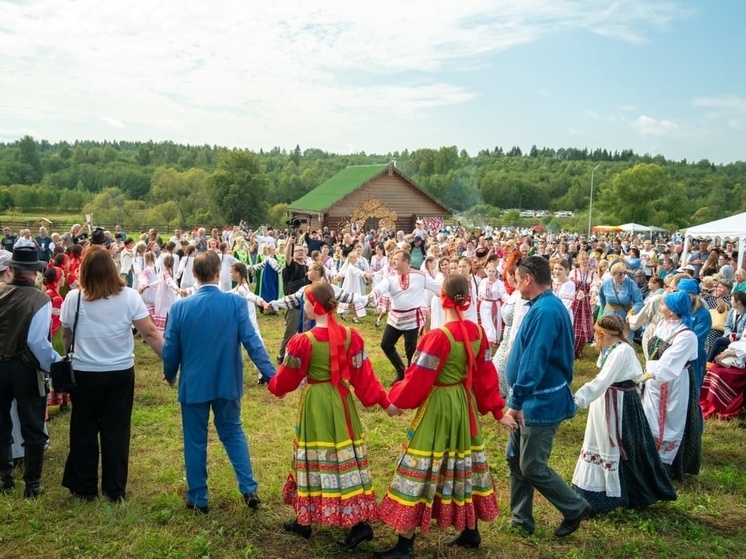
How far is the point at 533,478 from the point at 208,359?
2481 millimetres

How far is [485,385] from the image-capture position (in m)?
4.07

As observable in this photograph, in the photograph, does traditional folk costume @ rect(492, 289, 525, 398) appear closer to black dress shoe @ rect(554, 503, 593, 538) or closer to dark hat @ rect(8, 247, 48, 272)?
black dress shoe @ rect(554, 503, 593, 538)

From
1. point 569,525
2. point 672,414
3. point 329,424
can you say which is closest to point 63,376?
point 329,424

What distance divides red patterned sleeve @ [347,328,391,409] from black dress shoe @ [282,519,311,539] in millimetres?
1001

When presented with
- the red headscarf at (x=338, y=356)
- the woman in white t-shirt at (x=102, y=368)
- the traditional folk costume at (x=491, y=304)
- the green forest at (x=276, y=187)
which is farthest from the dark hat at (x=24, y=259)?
the green forest at (x=276, y=187)

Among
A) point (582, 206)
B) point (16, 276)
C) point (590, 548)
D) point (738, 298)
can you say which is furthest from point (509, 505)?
point (582, 206)

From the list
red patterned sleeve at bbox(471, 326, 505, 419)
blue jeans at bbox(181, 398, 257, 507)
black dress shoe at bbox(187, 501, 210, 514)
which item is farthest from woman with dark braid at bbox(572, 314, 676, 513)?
black dress shoe at bbox(187, 501, 210, 514)

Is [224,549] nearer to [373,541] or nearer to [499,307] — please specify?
[373,541]

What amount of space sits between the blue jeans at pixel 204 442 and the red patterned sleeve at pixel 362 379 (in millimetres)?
1003

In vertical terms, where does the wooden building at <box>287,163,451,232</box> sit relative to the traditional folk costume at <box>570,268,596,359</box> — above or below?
above

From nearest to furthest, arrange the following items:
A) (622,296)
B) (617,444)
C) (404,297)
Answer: (617,444)
(404,297)
(622,296)

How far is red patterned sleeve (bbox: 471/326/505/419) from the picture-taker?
160 inches

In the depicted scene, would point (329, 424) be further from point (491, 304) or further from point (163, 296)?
point (163, 296)

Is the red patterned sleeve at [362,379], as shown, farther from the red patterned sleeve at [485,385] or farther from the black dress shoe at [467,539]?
the black dress shoe at [467,539]
